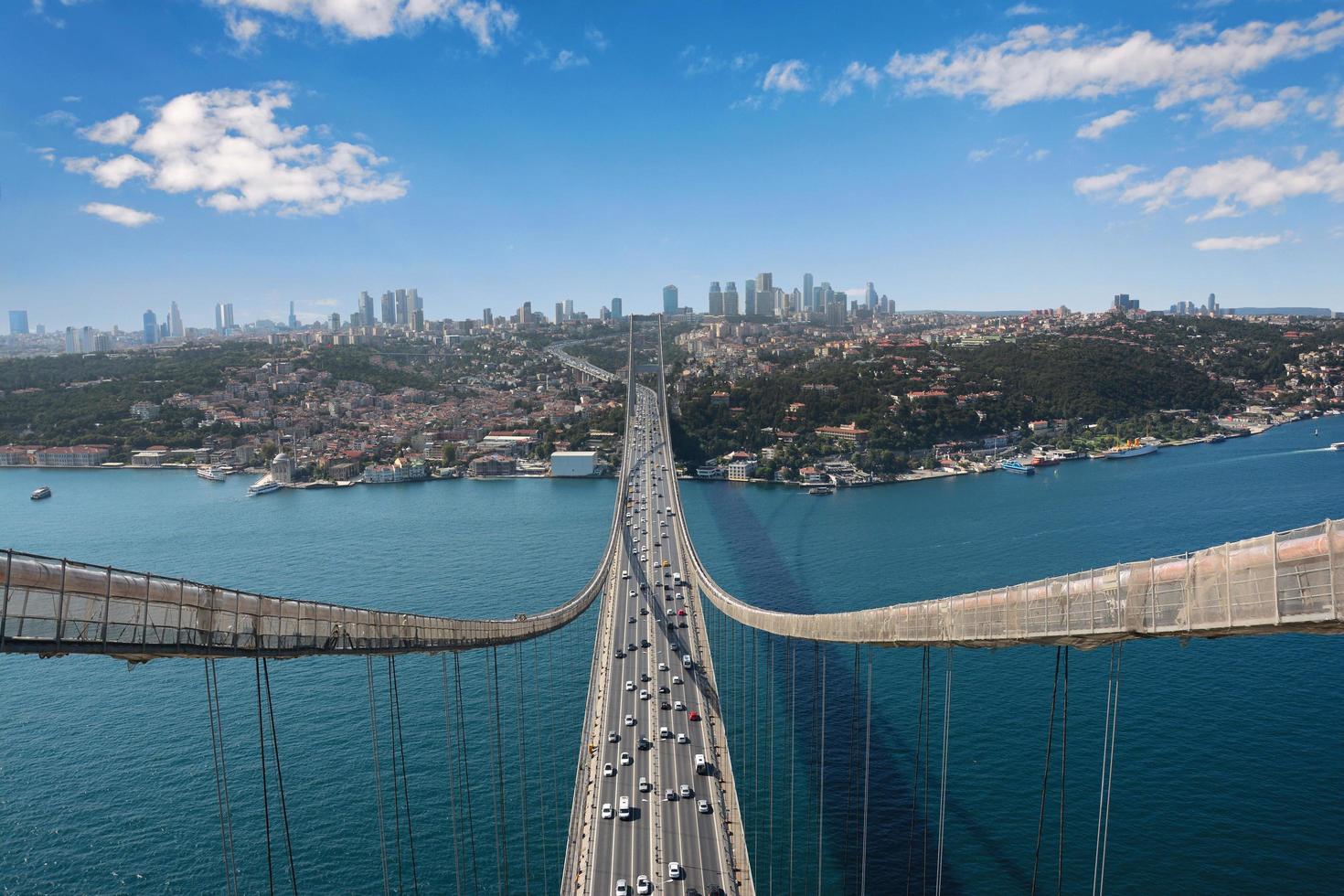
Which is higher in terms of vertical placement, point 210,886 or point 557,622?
point 557,622

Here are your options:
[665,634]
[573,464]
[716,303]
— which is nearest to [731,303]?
[716,303]

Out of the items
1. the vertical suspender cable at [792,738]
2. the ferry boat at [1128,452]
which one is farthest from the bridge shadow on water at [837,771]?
the ferry boat at [1128,452]

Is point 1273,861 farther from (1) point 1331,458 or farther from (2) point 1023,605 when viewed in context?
(1) point 1331,458

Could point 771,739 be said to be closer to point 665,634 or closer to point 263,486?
point 665,634

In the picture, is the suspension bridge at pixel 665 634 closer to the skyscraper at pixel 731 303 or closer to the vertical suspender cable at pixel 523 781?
the vertical suspender cable at pixel 523 781

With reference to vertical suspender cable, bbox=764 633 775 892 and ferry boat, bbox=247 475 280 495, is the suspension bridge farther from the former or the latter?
ferry boat, bbox=247 475 280 495

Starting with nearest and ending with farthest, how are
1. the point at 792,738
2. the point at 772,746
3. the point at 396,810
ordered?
the point at 396,810
the point at 772,746
the point at 792,738

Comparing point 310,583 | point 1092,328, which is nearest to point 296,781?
point 310,583
